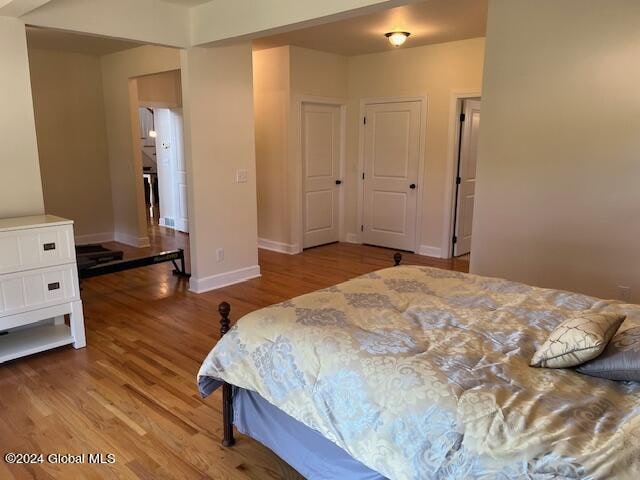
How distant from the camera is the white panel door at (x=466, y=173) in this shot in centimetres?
570

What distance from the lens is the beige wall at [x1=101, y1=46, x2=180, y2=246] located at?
5.89m

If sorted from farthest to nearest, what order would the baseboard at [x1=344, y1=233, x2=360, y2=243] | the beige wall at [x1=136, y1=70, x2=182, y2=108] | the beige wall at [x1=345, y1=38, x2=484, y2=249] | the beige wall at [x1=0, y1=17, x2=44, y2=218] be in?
the baseboard at [x1=344, y1=233, x2=360, y2=243], the beige wall at [x1=136, y1=70, x2=182, y2=108], the beige wall at [x1=345, y1=38, x2=484, y2=249], the beige wall at [x1=0, y1=17, x2=44, y2=218]

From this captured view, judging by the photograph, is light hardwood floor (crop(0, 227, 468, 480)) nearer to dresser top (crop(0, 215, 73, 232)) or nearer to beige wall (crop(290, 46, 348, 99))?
dresser top (crop(0, 215, 73, 232))

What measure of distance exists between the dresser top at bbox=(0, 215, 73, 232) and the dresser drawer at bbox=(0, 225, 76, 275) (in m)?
0.03

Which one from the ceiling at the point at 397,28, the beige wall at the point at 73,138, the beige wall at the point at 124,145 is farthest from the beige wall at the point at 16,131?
the beige wall at the point at 73,138

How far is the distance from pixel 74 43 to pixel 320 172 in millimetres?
3350

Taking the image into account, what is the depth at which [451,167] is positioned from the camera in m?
5.74

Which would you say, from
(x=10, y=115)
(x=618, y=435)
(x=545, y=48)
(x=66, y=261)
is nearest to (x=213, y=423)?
(x=66, y=261)

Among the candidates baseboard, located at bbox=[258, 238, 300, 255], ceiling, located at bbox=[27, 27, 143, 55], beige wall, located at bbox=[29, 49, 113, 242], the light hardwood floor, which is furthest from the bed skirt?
beige wall, located at bbox=[29, 49, 113, 242]

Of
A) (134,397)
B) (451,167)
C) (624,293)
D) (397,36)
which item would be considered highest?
(397,36)

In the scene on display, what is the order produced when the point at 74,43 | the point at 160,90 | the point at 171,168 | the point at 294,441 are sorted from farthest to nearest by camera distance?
the point at 171,168 → the point at 160,90 → the point at 74,43 → the point at 294,441

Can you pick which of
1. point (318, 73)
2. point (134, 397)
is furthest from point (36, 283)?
point (318, 73)

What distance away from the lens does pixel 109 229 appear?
22.2ft

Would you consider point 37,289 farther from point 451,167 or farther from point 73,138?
point 451,167
